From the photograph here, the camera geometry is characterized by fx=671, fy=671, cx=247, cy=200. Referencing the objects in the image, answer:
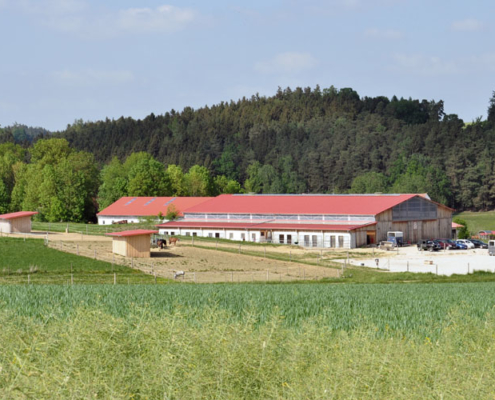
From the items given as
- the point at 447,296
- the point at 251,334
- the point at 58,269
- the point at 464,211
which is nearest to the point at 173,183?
the point at 464,211

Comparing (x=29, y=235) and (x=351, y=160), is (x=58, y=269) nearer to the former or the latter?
(x=29, y=235)

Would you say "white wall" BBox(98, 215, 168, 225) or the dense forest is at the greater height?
the dense forest

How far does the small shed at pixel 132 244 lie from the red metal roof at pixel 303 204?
3484cm

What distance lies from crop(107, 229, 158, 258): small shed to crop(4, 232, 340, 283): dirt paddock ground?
0.87 metres

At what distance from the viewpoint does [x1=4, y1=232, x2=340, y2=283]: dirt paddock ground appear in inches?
1945

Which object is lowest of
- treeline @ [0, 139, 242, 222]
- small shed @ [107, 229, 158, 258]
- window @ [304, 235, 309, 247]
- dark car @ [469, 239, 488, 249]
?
dark car @ [469, 239, 488, 249]

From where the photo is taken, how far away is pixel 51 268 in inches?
1886

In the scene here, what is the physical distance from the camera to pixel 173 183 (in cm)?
13588

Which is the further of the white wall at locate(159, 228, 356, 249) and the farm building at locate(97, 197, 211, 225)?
the farm building at locate(97, 197, 211, 225)

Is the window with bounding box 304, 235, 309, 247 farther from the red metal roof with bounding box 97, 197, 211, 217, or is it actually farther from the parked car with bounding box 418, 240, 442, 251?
the red metal roof with bounding box 97, 197, 211, 217

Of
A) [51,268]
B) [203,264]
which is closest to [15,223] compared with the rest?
[51,268]

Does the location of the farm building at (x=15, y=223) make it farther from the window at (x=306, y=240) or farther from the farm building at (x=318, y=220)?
the window at (x=306, y=240)

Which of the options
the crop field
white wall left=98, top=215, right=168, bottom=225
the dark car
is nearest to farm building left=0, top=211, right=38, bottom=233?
white wall left=98, top=215, right=168, bottom=225

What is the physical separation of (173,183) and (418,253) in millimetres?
70896
